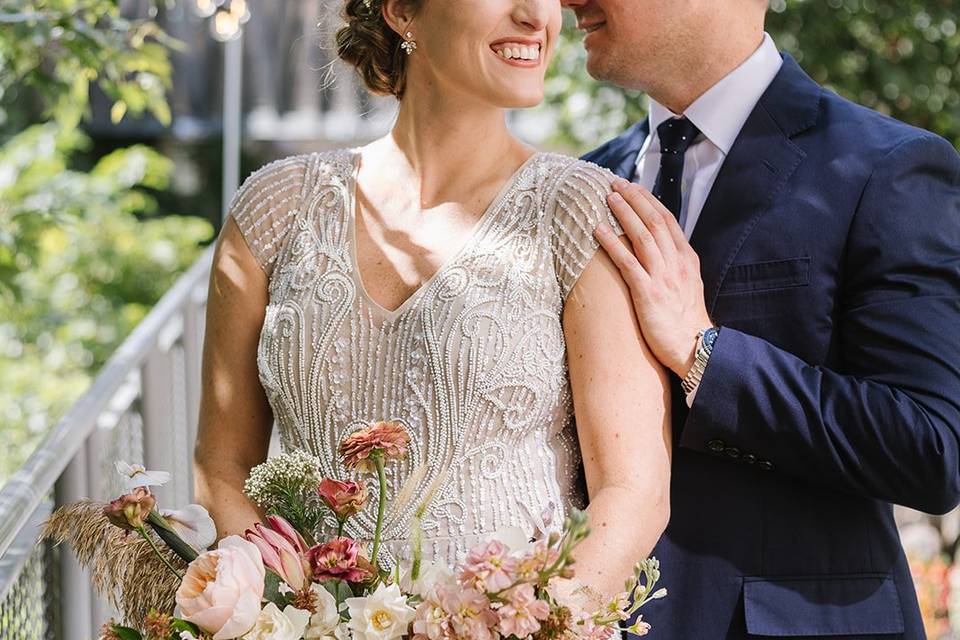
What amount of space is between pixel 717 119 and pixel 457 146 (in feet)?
1.89

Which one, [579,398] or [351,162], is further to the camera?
[351,162]

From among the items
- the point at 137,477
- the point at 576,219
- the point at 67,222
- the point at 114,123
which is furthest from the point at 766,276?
the point at 114,123

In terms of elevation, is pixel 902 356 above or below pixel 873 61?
above

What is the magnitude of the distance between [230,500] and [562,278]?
724 millimetres

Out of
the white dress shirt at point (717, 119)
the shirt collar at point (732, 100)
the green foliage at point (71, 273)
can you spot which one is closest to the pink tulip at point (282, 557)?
the white dress shirt at point (717, 119)

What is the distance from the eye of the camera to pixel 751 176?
103 inches

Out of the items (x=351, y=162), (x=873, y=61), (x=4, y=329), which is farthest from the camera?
(x=4, y=329)

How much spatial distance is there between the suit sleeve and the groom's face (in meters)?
0.57

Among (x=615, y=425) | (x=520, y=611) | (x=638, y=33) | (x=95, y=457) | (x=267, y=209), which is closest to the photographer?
(x=520, y=611)

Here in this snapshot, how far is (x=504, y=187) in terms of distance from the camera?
2.55 metres

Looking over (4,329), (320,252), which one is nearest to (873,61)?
(320,252)

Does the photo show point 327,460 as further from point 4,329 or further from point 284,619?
point 4,329

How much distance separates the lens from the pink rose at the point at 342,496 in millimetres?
1689

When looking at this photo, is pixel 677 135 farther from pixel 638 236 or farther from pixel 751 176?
pixel 638 236
